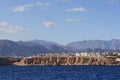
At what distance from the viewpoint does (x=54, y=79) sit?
11125 centimetres

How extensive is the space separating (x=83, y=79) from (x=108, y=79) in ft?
21.6

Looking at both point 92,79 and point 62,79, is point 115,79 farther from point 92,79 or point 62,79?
point 62,79

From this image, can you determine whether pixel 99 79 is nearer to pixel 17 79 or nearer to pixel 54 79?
pixel 54 79

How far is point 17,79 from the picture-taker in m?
112

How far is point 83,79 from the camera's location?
11019 cm

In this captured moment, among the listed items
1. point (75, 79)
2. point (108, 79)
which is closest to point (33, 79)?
point (75, 79)

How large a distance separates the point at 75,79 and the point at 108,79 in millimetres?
8736

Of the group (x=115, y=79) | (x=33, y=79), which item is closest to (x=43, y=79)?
(x=33, y=79)

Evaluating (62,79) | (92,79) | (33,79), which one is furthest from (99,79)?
(33,79)

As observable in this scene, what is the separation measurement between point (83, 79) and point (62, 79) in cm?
554

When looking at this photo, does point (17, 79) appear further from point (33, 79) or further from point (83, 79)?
point (83, 79)

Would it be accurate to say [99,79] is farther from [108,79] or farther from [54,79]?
[54,79]

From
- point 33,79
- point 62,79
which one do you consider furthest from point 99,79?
point 33,79

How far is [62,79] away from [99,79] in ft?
32.0
